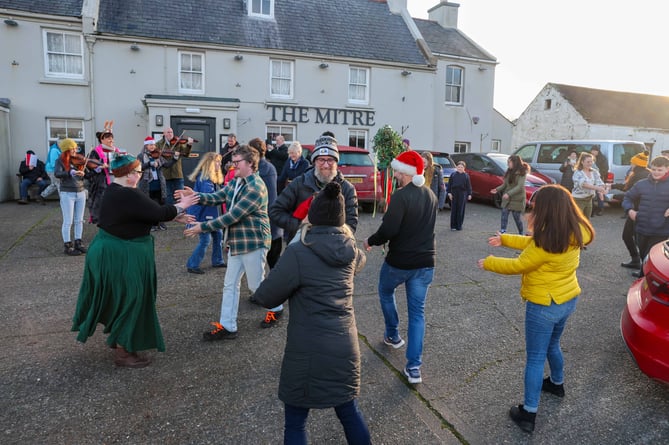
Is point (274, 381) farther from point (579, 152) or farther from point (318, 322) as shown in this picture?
point (579, 152)

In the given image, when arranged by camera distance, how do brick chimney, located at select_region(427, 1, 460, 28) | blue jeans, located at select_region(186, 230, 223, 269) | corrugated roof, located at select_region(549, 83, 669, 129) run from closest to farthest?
blue jeans, located at select_region(186, 230, 223, 269) → brick chimney, located at select_region(427, 1, 460, 28) → corrugated roof, located at select_region(549, 83, 669, 129)

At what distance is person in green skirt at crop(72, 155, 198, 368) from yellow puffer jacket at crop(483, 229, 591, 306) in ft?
8.93

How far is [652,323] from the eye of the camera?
3.36 meters

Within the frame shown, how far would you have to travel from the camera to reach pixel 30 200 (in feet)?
46.9

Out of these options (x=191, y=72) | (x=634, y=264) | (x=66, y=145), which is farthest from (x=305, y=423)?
(x=191, y=72)

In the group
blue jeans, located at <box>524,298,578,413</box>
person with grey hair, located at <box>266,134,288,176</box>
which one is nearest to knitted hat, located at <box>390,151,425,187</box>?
blue jeans, located at <box>524,298,578,413</box>

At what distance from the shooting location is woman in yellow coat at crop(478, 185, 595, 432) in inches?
118

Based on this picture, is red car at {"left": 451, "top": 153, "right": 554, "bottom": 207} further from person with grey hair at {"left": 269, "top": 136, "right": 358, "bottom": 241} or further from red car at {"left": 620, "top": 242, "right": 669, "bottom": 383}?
person with grey hair at {"left": 269, "top": 136, "right": 358, "bottom": 241}

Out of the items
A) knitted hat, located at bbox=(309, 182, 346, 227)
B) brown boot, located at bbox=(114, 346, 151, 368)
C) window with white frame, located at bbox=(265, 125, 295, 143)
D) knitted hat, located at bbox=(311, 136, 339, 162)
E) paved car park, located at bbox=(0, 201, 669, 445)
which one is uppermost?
window with white frame, located at bbox=(265, 125, 295, 143)

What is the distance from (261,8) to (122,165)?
54.2 ft

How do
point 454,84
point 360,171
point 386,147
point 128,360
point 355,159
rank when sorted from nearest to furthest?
point 128,360 < point 360,171 < point 355,159 < point 386,147 < point 454,84

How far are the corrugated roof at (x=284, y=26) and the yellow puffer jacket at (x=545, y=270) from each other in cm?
1603

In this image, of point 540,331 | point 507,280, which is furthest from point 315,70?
point 540,331

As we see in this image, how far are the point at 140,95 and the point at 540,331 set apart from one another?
15.8 m
